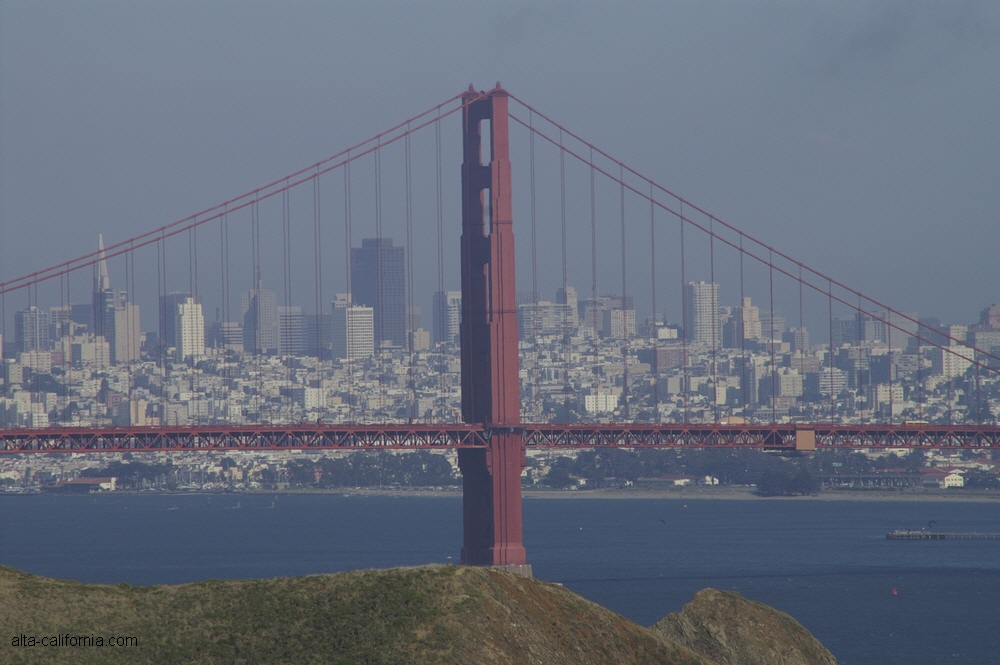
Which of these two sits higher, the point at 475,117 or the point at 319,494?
the point at 475,117

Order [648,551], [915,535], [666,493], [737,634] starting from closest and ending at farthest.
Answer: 1. [737,634]
2. [648,551]
3. [915,535]
4. [666,493]

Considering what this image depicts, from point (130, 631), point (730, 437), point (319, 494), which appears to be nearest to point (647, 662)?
point (130, 631)

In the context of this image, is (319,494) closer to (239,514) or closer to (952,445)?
(239,514)

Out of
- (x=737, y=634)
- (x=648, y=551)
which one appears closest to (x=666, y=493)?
(x=648, y=551)

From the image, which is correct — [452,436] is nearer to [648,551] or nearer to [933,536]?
[648,551]

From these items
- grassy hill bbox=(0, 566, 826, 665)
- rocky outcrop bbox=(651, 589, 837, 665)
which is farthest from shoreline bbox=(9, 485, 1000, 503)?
grassy hill bbox=(0, 566, 826, 665)
